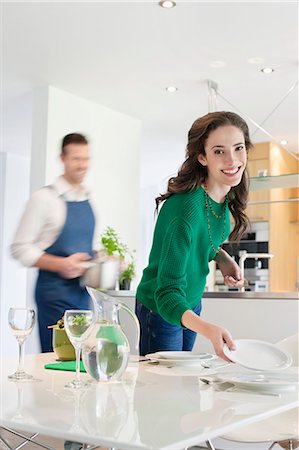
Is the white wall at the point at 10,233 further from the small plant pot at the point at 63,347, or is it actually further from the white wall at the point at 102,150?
the small plant pot at the point at 63,347

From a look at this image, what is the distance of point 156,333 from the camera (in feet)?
6.21

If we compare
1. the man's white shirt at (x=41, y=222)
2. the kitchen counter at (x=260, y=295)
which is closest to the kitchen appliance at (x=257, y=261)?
the kitchen counter at (x=260, y=295)

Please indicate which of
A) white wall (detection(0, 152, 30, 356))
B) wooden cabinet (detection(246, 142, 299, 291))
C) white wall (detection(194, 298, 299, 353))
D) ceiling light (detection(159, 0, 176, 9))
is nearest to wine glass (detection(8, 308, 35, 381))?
white wall (detection(194, 298, 299, 353))

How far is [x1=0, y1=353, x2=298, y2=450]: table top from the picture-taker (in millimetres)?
916

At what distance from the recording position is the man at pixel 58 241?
293 centimetres

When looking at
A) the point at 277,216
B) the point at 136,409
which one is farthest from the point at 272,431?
the point at 277,216

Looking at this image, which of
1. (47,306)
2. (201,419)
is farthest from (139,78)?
(201,419)

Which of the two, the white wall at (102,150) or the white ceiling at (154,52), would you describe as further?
the white wall at (102,150)

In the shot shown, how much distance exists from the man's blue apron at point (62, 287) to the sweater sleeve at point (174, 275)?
131cm

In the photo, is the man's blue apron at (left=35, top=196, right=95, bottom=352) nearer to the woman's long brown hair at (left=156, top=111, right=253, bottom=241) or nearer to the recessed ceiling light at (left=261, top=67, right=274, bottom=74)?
the woman's long brown hair at (left=156, top=111, right=253, bottom=241)

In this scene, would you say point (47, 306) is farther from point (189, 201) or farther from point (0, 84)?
point (0, 84)

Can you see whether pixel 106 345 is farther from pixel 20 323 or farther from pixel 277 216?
pixel 277 216

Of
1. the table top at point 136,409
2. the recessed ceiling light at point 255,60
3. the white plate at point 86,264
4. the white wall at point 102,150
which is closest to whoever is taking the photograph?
the table top at point 136,409

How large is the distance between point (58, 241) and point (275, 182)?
1.74m
